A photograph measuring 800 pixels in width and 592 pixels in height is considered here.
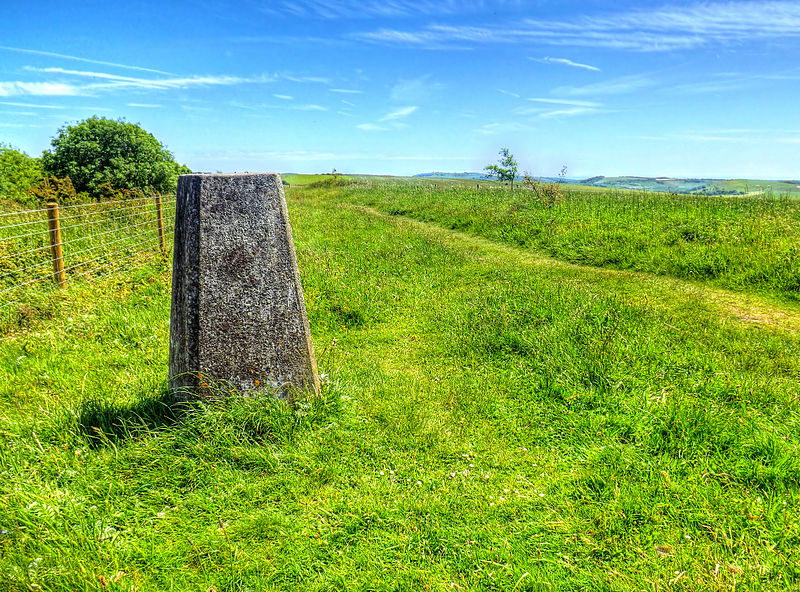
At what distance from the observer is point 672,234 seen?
32.8 feet

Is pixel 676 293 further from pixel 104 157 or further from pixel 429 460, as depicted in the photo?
pixel 104 157

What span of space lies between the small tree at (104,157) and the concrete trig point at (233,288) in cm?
2546

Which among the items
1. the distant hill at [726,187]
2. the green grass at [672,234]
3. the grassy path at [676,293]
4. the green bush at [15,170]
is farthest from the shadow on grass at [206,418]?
the green bush at [15,170]

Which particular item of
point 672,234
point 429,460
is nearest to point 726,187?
point 672,234

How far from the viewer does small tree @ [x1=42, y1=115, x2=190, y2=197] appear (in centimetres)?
2542

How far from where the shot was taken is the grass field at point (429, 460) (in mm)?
2439

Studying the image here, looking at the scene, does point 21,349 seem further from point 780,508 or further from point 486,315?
point 780,508

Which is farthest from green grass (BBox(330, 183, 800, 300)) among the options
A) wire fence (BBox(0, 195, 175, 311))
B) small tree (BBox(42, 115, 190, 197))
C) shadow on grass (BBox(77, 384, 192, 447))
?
small tree (BBox(42, 115, 190, 197))

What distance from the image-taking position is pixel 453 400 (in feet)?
13.8

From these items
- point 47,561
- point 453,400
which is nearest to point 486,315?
point 453,400

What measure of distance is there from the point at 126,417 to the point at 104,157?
93.2 feet

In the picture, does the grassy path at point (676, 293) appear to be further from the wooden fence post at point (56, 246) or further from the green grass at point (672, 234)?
the wooden fence post at point (56, 246)

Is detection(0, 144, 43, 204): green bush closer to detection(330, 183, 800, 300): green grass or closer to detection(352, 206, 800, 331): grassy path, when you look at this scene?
detection(330, 183, 800, 300): green grass

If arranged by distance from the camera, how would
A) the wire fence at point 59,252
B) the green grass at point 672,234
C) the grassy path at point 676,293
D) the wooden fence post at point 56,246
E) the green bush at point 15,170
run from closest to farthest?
the grassy path at point 676,293 < the wire fence at point 59,252 < the wooden fence post at point 56,246 < the green grass at point 672,234 < the green bush at point 15,170
